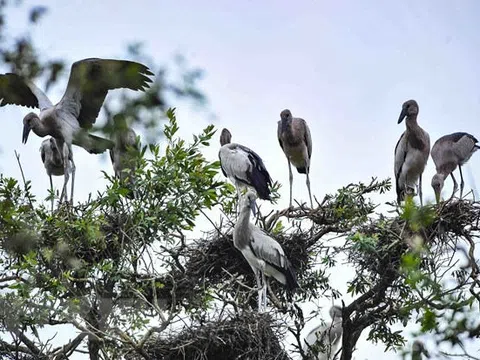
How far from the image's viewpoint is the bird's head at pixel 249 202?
29.1 feet

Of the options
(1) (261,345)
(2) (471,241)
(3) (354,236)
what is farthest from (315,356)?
(2) (471,241)

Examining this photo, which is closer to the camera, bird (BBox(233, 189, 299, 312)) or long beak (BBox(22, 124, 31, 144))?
bird (BBox(233, 189, 299, 312))

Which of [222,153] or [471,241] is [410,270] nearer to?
[471,241]

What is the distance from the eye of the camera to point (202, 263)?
880cm

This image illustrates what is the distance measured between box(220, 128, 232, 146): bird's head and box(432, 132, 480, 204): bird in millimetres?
2283

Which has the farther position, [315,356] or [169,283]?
[169,283]

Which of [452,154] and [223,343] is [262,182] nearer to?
[452,154]

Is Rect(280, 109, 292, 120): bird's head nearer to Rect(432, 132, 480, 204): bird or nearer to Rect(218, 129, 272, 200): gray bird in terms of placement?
Rect(218, 129, 272, 200): gray bird

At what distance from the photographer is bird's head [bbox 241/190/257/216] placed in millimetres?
8867

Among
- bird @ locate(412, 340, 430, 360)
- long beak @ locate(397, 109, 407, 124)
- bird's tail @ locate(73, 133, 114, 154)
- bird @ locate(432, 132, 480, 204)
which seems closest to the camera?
bird @ locate(412, 340, 430, 360)

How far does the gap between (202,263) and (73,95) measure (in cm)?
265

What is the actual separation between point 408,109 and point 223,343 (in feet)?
14.0

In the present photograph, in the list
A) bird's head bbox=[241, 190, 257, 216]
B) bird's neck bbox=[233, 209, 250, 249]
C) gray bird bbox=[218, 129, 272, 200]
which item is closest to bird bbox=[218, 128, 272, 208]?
gray bird bbox=[218, 129, 272, 200]

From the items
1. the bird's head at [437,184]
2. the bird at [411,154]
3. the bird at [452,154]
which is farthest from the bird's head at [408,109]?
the bird's head at [437,184]
